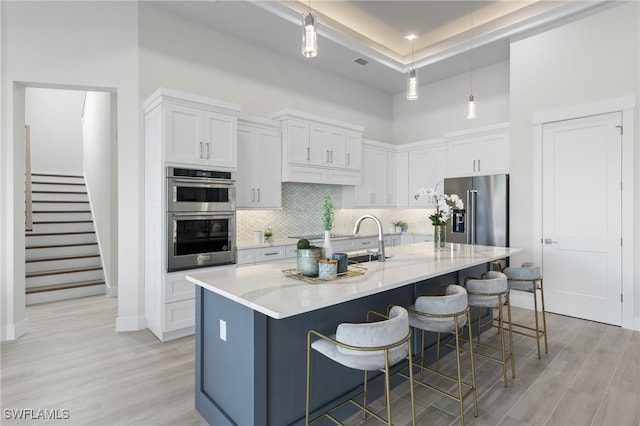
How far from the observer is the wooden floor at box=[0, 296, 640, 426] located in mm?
2273

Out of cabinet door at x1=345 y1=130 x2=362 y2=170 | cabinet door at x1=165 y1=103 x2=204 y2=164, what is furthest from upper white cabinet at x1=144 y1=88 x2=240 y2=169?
cabinet door at x1=345 y1=130 x2=362 y2=170

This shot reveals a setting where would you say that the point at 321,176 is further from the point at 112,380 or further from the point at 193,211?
the point at 112,380

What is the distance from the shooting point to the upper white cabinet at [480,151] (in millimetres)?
5083

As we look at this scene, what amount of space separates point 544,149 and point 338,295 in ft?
13.6

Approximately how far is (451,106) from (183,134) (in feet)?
15.7

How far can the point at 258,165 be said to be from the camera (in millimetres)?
4570

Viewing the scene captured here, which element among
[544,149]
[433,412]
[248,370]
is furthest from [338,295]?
[544,149]

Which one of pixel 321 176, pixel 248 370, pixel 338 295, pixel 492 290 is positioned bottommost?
pixel 248 370

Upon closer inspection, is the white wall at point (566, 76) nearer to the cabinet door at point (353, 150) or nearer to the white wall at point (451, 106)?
the white wall at point (451, 106)

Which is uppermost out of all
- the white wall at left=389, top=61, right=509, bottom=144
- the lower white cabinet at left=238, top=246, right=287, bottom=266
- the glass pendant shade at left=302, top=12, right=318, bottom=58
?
the white wall at left=389, top=61, right=509, bottom=144

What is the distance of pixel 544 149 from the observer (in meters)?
4.52

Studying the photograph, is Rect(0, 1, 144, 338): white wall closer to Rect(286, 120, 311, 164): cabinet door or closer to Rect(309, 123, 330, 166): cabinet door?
Rect(286, 120, 311, 164): cabinet door

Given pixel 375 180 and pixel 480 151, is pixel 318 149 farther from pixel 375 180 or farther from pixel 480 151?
pixel 480 151

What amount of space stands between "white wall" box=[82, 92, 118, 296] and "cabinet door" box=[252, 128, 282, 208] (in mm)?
2463
